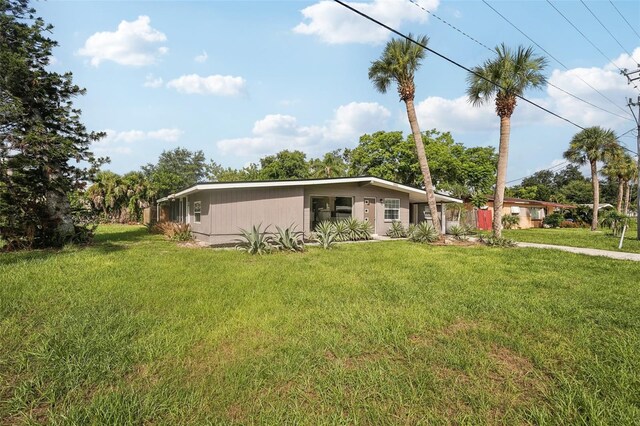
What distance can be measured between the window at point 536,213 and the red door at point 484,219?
8680 millimetres

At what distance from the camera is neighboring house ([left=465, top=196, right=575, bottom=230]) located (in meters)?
27.7

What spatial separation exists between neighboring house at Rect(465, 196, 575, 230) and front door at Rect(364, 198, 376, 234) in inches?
530

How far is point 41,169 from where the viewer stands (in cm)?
1027

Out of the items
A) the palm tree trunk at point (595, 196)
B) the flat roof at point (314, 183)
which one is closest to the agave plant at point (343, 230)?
the flat roof at point (314, 183)

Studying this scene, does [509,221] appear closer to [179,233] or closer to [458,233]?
[458,233]

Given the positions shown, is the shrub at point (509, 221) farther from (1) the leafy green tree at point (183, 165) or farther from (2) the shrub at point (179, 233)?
(1) the leafy green tree at point (183, 165)

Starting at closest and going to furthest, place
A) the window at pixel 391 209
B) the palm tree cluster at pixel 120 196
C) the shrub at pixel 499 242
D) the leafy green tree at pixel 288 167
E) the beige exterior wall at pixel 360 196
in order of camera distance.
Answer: the shrub at pixel 499 242 → the beige exterior wall at pixel 360 196 → the window at pixel 391 209 → the palm tree cluster at pixel 120 196 → the leafy green tree at pixel 288 167

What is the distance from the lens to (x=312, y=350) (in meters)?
3.46

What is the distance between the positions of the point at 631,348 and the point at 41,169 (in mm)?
14215

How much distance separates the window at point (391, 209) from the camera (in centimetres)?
1758

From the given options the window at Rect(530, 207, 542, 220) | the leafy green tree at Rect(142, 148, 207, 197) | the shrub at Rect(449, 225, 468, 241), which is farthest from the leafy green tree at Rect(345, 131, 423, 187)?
the leafy green tree at Rect(142, 148, 207, 197)

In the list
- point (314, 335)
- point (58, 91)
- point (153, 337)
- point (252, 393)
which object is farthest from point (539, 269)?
point (58, 91)

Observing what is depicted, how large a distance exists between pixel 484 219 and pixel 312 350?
92.3ft

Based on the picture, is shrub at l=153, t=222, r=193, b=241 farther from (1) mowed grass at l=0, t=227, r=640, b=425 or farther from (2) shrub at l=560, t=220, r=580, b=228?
(2) shrub at l=560, t=220, r=580, b=228
